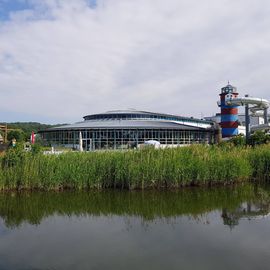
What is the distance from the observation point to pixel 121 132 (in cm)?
4741

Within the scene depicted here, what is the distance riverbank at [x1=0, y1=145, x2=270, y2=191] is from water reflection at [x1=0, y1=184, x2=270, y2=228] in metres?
0.66

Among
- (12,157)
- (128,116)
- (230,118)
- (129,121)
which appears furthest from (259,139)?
(230,118)

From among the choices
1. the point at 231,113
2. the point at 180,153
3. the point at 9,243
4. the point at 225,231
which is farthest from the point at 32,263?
the point at 231,113

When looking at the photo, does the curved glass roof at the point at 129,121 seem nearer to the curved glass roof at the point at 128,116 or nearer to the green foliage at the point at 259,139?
the curved glass roof at the point at 128,116

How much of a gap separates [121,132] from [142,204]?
113 ft

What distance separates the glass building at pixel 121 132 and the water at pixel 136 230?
28977 millimetres

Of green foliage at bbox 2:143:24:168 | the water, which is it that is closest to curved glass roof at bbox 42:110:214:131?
green foliage at bbox 2:143:24:168

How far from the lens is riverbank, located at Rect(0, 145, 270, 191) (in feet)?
51.3

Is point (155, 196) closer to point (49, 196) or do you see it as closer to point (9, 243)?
point (49, 196)

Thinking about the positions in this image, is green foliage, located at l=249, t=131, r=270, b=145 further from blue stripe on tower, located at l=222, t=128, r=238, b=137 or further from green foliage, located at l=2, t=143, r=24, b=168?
blue stripe on tower, located at l=222, t=128, r=238, b=137

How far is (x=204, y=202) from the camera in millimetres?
13547

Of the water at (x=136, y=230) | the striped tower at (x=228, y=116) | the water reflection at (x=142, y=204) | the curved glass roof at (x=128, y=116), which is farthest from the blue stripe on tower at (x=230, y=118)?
the water at (x=136, y=230)

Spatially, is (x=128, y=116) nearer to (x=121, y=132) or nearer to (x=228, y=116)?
(x=121, y=132)

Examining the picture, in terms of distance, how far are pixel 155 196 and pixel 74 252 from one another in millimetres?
6796
